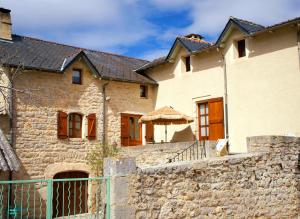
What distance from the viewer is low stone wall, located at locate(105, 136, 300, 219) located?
24.2 feet

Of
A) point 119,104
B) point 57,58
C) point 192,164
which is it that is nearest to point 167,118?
point 119,104

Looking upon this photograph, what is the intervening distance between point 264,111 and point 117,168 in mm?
8664

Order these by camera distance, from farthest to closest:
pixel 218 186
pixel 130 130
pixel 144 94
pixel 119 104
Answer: pixel 144 94
pixel 130 130
pixel 119 104
pixel 218 186

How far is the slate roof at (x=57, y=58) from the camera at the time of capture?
1596 centimetres

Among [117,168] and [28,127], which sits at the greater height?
[28,127]

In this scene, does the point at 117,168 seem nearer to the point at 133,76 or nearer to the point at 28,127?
the point at 28,127

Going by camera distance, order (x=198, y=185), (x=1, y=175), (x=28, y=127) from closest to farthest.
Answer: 1. (x=198, y=185)
2. (x=1, y=175)
3. (x=28, y=127)

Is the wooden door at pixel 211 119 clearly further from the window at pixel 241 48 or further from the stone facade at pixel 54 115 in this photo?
the stone facade at pixel 54 115

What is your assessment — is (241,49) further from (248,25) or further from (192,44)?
(192,44)

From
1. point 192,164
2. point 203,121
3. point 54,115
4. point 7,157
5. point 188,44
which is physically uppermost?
point 188,44

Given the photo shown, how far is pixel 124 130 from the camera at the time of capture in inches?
716

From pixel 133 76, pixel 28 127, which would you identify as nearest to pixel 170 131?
pixel 133 76

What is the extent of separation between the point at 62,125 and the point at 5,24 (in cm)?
476

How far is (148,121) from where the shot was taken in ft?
54.9
